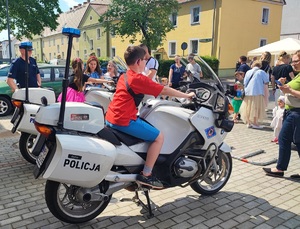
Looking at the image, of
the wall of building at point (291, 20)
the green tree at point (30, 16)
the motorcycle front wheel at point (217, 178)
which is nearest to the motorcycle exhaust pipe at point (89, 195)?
the motorcycle front wheel at point (217, 178)

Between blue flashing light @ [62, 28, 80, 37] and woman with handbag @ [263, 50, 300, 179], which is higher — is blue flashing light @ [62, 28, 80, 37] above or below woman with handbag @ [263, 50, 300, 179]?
above

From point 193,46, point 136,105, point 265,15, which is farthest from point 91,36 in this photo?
point 136,105

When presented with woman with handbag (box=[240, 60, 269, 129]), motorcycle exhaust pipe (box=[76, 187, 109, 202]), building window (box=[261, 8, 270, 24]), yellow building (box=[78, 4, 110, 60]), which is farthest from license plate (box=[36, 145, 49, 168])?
yellow building (box=[78, 4, 110, 60])

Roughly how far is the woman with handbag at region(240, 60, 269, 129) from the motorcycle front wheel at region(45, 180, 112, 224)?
5878 millimetres

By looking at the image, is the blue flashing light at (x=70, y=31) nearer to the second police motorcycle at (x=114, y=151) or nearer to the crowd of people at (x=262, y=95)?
the second police motorcycle at (x=114, y=151)

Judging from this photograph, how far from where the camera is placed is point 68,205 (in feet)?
10.6

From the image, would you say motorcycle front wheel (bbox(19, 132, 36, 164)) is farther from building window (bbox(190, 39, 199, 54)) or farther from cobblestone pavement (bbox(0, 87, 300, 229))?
building window (bbox(190, 39, 199, 54))

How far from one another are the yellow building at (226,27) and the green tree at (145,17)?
4044 mm

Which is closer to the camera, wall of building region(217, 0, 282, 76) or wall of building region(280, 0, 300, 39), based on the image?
wall of building region(217, 0, 282, 76)

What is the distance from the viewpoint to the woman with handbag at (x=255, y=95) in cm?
797

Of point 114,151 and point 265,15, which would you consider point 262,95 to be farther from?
point 265,15

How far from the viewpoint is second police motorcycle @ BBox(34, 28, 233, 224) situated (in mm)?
2742

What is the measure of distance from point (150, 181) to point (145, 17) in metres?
22.6

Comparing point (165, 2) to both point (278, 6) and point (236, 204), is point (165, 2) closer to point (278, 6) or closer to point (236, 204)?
point (278, 6)
